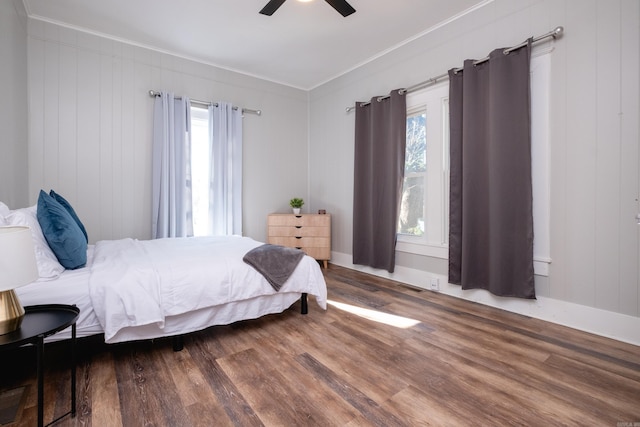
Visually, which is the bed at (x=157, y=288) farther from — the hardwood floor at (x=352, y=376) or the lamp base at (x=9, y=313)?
the lamp base at (x=9, y=313)

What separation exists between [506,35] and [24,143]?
4.50m

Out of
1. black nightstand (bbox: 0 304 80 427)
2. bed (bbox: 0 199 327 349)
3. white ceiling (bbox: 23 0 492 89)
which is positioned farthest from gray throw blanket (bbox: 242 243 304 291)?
white ceiling (bbox: 23 0 492 89)

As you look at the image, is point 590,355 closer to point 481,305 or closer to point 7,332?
point 481,305

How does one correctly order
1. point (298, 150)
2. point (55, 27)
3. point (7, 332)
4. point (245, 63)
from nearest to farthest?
point (7, 332)
point (55, 27)
point (245, 63)
point (298, 150)

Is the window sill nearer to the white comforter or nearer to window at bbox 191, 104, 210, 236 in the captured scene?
the white comforter

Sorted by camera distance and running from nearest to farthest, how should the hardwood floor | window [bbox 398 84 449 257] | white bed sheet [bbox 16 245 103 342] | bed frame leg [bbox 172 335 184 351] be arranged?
the hardwood floor < white bed sheet [bbox 16 245 103 342] < bed frame leg [bbox 172 335 184 351] < window [bbox 398 84 449 257]

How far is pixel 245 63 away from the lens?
13.4 feet

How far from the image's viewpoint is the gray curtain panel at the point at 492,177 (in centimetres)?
250

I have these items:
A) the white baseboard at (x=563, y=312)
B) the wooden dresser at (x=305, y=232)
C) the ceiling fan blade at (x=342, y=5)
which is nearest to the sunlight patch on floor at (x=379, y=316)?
the white baseboard at (x=563, y=312)

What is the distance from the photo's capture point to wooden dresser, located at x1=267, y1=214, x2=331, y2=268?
4270 millimetres

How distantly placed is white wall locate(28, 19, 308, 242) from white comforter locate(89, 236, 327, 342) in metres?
1.07

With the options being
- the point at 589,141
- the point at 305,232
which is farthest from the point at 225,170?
the point at 589,141

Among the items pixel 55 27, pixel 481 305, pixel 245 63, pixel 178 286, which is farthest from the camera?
pixel 245 63

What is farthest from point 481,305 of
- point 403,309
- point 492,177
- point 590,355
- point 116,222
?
point 116,222
